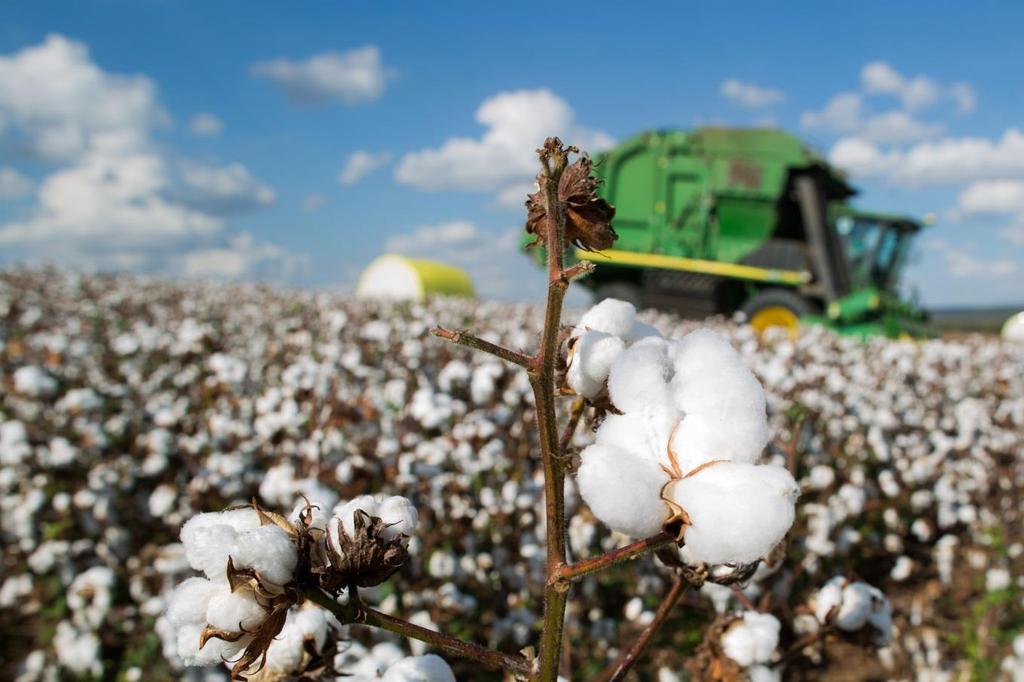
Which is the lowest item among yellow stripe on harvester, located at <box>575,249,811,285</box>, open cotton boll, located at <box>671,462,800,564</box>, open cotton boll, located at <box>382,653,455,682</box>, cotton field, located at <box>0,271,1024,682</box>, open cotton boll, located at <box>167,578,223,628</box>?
cotton field, located at <box>0,271,1024,682</box>

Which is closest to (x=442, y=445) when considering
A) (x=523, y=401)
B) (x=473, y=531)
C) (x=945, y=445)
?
(x=473, y=531)

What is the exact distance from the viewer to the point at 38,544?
4.11 metres

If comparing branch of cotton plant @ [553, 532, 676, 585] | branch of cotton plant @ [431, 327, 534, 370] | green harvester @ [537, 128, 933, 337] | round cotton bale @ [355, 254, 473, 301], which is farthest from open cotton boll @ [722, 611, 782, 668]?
round cotton bale @ [355, 254, 473, 301]

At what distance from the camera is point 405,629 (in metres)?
0.74

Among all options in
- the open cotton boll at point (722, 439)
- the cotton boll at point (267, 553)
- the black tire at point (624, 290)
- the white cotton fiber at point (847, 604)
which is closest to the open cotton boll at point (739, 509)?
the open cotton boll at point (722, 439)

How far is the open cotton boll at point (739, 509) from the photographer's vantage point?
2.10 ft

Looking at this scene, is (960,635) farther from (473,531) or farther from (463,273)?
(463,273)

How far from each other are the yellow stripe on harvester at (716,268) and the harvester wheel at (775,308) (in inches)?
13.2

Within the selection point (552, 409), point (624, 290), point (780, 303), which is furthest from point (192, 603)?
point (624, 290)

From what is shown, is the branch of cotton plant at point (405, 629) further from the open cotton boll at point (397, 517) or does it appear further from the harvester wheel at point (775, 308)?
the harvester wheel at point (775, 308)

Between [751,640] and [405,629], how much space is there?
2.54 ft

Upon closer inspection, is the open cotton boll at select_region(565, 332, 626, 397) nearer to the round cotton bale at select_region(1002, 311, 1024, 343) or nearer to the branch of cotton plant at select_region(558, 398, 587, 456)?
the branch of cotton plant at select_region(558, 398, 587, 456)

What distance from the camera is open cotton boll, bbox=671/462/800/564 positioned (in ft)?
2.10

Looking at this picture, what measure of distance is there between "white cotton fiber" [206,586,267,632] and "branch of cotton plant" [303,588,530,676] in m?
0.05
